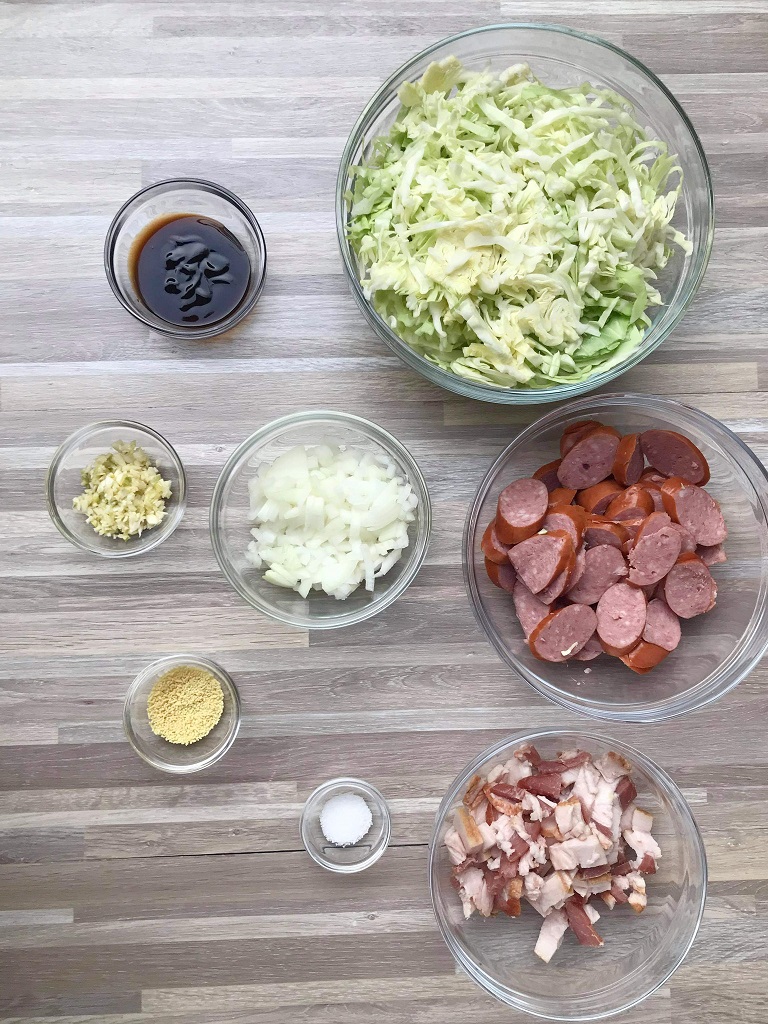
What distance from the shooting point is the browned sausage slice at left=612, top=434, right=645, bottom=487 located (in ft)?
4.97

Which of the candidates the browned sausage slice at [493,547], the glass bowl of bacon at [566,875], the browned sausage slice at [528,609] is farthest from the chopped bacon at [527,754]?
the browned sausage slice at [493,547]

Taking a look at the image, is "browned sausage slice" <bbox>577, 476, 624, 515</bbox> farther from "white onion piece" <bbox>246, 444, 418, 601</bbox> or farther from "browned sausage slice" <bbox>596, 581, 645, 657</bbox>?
"white onion piece" <bbox>246, 444, 418, 601</bbox>

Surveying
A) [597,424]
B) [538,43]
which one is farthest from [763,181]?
[597,424]

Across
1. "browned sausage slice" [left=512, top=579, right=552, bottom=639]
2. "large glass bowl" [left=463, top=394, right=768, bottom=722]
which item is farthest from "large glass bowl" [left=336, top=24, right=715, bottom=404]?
"browned sausage slice" [left=512, top=579, right=552, bottom=639]

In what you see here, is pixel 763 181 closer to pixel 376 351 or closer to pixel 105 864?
pixel 376 351

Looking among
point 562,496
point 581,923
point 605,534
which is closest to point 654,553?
point 605,534

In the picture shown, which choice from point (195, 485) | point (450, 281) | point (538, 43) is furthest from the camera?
point (195, 485)

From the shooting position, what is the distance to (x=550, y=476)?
1581 millimetres

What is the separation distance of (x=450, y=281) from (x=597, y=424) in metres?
0.42

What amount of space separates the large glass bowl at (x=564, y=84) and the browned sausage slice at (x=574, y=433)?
3.4 inches

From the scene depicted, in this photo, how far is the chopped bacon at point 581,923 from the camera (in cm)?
154

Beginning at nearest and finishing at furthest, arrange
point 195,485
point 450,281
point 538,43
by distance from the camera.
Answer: point 450,281, point 538,43, point 195,485

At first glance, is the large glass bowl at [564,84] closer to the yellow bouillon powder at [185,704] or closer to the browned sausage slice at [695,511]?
the browned sausage slice at [695,511]

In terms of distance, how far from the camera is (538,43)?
5.08 feet
